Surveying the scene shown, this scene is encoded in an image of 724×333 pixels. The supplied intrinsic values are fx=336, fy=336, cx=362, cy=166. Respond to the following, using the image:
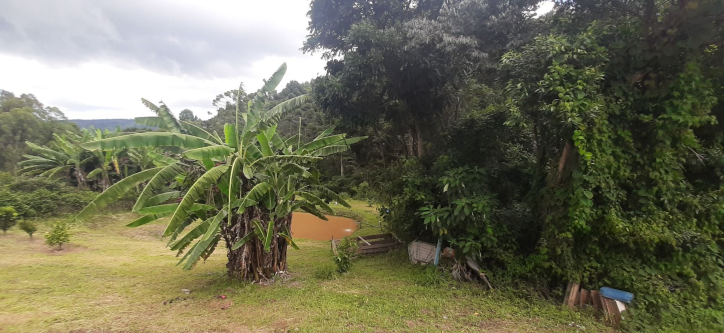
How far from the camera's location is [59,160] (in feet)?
51.8

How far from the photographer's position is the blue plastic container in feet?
15.0

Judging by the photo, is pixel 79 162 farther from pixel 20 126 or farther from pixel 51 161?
pixel 20 126

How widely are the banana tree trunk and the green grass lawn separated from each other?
0.23 m

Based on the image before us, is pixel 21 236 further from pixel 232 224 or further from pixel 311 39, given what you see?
pixel 311 39

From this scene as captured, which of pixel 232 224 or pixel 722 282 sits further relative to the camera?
pixel 232 224

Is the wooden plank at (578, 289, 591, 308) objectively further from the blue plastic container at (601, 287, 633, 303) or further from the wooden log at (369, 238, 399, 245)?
the wooden log at (369, 238, 399, 245)

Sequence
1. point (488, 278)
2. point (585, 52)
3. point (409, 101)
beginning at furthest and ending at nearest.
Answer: point (409, 101) → point (488, 278) → point (585, 52)

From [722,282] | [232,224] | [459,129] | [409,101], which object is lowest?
[722,282]

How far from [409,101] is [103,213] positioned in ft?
40.7

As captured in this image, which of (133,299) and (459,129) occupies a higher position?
(459,129)

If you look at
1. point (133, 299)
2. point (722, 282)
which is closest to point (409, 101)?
point (722, 282)

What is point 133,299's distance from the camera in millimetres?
5121

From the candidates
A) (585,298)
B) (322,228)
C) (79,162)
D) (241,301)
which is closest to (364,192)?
(322,228)

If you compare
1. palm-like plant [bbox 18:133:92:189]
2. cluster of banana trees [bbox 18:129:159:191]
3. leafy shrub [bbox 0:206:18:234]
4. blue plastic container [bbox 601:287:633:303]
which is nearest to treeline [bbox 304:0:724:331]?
blue plastic container [bbox 601:287:633:303]
